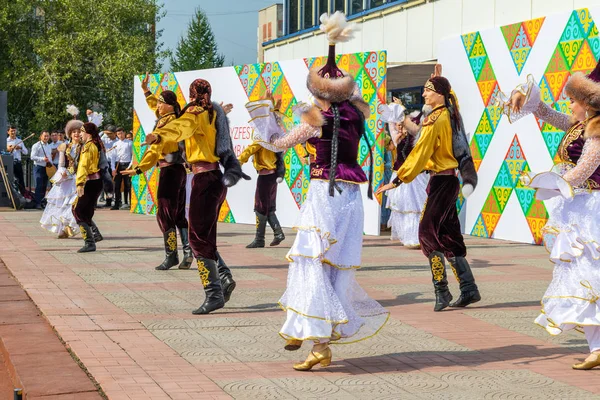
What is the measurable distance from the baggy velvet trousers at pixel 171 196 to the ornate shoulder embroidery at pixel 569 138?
537cm

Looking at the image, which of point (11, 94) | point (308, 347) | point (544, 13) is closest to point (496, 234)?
point (544, 13)

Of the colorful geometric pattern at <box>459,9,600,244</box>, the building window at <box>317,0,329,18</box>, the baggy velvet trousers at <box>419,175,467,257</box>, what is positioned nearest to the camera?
Answer: the baggy velvet trousers at <box>419,175,467,257</box>

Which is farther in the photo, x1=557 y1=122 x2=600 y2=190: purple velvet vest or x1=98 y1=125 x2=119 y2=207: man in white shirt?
x1=98 y1=125 x2=119 y2=207: man in white shirt

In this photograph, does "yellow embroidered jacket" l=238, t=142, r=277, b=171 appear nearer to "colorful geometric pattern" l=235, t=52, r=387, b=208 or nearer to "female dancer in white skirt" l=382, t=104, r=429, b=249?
"colorful geometric pattern" l=235, t=52, r=387, b=208

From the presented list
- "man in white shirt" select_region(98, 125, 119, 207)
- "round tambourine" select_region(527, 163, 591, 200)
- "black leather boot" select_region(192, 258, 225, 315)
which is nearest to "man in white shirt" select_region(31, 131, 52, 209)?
"man in white shirt" select_region(98, 125, 119, 207)

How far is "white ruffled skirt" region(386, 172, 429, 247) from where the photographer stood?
47.9 ft

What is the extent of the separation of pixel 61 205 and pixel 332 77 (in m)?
9.85

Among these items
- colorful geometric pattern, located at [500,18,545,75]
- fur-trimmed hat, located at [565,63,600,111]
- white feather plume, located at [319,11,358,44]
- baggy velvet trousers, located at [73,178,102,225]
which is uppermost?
colorful geometric pattern, located at [500,18,545,75]

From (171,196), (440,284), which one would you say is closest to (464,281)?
(440,284)

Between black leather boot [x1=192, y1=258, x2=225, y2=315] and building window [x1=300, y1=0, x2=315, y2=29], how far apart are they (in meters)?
19.9

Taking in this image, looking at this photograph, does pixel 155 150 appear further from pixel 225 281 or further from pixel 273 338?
pixel 273 338

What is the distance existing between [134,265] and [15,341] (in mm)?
4783

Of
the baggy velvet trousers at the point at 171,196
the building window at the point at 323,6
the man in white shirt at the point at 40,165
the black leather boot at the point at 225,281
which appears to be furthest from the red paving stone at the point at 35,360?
the building window at the point at 323,6

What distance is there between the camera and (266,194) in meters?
14.6
